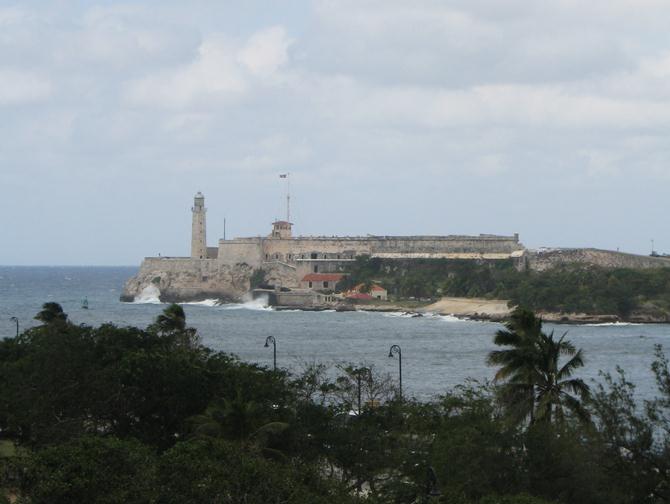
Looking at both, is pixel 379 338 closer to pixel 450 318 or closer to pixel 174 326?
pixel 450 318

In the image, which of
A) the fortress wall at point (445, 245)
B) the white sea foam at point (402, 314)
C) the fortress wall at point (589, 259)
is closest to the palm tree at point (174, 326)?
the white sea foam at point (402, 314)

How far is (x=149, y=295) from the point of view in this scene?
128 m

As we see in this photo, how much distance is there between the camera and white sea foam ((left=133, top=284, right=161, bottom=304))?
127113mm

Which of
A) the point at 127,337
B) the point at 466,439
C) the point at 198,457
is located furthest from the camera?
the point at 127,337

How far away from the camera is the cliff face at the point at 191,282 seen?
126 m

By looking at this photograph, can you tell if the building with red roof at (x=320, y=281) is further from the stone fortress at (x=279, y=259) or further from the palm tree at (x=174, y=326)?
the palm tree at (x=174, y=326)

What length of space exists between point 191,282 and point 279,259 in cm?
903

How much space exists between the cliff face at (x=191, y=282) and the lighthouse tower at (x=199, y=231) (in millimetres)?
2291

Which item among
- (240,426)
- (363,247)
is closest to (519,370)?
(240,426)

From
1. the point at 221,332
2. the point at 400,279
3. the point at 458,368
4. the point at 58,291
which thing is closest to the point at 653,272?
the point at 400,279

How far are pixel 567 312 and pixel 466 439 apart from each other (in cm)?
7258

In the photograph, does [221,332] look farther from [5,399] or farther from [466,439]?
[466,439]

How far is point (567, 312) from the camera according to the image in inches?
3718

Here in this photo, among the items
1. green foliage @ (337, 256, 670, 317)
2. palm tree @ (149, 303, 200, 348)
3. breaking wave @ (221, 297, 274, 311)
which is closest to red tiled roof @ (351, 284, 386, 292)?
green foliage @ (337, 256, 670, 317)
